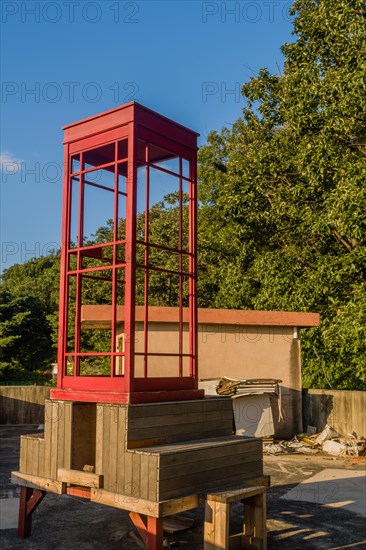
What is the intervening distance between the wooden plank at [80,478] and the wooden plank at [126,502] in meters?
0.08

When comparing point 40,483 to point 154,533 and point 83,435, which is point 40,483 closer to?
point 83,435

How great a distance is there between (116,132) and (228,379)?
28.6ft

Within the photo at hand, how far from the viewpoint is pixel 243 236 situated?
19531mm

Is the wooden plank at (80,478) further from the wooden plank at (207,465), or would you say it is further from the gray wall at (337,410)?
the gray wall at (337,410)

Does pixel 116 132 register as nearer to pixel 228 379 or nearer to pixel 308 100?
pixel 228 379

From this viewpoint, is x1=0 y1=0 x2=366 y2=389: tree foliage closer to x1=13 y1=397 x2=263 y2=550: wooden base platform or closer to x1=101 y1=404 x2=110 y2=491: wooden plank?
x1=13 y1=397 x2=263 y2=550: wooden base platform

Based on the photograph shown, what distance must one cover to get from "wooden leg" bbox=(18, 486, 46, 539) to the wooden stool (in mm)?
2148

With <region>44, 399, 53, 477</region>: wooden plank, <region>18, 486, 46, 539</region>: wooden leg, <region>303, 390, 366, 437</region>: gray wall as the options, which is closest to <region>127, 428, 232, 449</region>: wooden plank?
<region>44, 399, 53, 477</region>: wooden plank

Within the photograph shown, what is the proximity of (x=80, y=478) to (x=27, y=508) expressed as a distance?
129 centimetres

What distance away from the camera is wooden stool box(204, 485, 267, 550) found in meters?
5.37

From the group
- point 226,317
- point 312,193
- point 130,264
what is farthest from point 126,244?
point 312,193

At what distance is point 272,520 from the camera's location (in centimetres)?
730

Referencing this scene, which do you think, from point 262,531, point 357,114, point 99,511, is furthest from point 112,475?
point 357,114

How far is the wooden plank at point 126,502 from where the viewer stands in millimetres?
5164
